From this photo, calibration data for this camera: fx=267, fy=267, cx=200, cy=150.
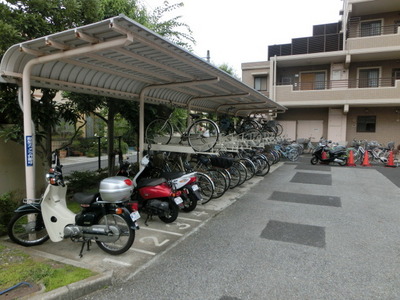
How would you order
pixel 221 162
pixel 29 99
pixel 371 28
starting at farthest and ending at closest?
1. pixel 371 28
2. pixel 221 162
3. pixel 29 99

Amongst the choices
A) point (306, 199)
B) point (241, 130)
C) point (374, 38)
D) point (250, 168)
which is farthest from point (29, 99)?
point (374, 38)

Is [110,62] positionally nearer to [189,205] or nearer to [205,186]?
[189,205]

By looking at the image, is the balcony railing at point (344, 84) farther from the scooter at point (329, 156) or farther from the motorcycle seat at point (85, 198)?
the motorcycle seat at point (85, 198)

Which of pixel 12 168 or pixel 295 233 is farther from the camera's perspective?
pixel 12 168

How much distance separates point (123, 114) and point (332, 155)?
955cm

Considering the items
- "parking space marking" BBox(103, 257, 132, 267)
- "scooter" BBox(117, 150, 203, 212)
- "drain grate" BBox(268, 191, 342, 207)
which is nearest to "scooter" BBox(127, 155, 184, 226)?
"scooter" BBox(117, 150, 203, 212)

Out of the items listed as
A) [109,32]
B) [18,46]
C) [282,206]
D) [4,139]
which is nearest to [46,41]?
[18,46]

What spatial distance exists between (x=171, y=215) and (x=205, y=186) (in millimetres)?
1491

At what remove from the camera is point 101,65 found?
14.9 feet

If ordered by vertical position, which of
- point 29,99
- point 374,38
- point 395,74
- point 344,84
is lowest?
point 29,99

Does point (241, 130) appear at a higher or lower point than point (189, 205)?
higher

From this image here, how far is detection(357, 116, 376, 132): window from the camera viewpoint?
16500 millimetres

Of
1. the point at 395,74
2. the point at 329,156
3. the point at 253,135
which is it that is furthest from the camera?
the point at 395,74

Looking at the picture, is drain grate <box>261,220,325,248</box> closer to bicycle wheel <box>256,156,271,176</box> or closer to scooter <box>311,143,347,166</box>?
bicycle wheel <box>256,156,271,176</box>
